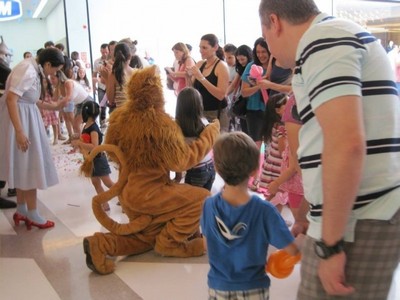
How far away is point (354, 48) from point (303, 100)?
6.9 inches

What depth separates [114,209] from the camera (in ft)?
11.9

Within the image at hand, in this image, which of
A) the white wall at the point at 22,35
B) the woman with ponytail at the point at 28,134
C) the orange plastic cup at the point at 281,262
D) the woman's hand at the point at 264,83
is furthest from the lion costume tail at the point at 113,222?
the white wall at the point at 22,35

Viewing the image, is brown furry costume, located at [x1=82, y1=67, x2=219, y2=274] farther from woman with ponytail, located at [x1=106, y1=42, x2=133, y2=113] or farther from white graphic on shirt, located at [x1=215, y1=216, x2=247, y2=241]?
woman with ponytail, located at [x1=106, y1=42, x2=133, y2=113]

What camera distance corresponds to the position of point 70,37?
31.1 feet

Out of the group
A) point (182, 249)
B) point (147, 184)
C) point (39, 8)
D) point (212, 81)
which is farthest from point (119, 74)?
point (39, 8)

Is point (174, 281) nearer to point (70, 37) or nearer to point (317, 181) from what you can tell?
point (317, 181)

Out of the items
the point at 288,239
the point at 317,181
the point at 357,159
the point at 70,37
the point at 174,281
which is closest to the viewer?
the point at 357,159

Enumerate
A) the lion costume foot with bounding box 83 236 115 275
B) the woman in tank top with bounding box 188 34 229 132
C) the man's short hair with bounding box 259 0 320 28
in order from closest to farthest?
the man's short hair with bounding box 259 0 320 28 < the lion costume foot with bounding box 83 236 115 275 < the woman in tank top with bounding box 188 34 229 132

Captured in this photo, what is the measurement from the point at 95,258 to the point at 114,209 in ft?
3.91

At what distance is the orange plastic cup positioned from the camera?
4.80 feet

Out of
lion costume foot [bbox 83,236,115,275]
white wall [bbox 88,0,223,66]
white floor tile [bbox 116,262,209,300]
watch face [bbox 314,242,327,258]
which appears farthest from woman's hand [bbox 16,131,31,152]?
white wall [bbox 88,0,223,66]

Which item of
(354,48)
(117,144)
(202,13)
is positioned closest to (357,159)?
(354,48)

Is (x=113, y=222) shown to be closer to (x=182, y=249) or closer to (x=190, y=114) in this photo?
(x=182, y=249)

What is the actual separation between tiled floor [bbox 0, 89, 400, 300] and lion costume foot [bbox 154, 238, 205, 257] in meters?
0.04
